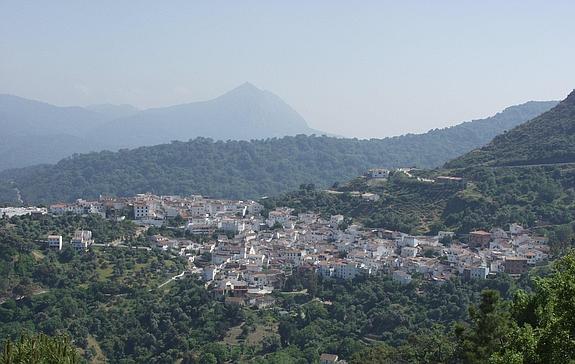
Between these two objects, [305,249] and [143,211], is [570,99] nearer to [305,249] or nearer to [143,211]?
[305,249]

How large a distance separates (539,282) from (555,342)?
198cm

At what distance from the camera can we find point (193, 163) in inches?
3322

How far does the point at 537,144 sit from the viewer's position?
42625mm

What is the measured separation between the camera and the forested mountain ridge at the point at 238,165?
76.4m

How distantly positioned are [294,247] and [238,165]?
52.0 meters

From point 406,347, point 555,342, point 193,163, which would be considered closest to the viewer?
point 555,342

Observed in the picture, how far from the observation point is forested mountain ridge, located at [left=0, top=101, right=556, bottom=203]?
251 ft

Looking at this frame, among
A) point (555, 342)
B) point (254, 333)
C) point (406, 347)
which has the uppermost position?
point (555, 342)

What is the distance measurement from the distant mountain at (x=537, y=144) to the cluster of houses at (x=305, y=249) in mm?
9697

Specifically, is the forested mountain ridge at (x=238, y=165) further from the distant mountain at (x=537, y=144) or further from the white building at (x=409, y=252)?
the white building at (x=409, y=252)

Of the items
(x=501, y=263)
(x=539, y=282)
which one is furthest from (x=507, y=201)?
(x=539, y=282)

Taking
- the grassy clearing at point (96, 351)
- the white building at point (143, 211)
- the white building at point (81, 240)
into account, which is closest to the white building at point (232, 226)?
the white building at point (143, 211)

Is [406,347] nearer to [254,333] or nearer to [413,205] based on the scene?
[254,333]

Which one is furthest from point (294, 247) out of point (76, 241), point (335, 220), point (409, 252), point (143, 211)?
point (143, 211)
